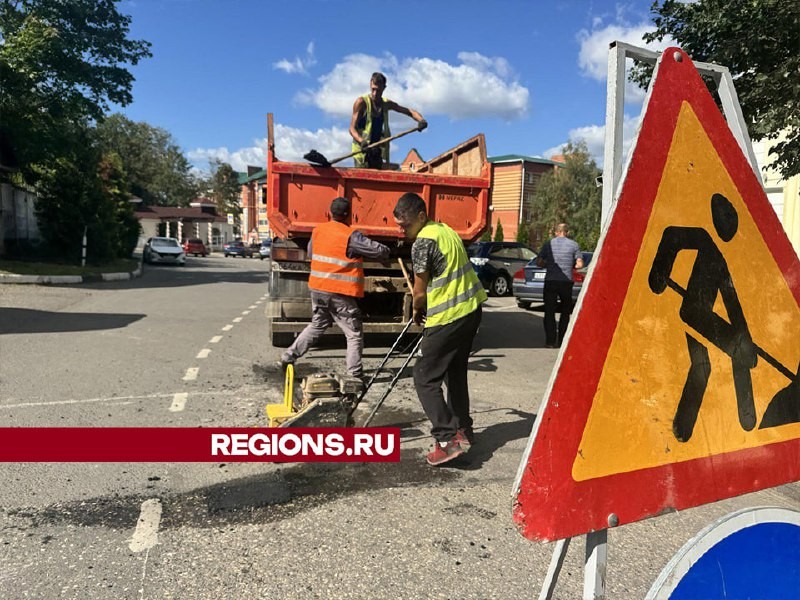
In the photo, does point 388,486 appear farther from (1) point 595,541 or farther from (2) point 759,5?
(2) point 759,5

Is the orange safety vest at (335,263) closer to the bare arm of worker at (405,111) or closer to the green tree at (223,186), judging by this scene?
the bare arm of worker at (405,111)

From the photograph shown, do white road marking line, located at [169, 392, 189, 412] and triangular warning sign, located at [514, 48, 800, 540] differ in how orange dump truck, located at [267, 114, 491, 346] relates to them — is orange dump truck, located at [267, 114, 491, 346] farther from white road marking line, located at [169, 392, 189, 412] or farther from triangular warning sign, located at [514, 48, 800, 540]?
triangular warning sign, located at [514, 48, 800, 540]

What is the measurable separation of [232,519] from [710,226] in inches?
106

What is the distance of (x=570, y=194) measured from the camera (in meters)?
37.7

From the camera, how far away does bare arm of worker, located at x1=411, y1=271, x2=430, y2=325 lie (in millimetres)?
3814

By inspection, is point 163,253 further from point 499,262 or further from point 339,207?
point 339,207

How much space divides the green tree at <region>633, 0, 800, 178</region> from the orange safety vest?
172 inches

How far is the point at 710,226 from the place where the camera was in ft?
4.81

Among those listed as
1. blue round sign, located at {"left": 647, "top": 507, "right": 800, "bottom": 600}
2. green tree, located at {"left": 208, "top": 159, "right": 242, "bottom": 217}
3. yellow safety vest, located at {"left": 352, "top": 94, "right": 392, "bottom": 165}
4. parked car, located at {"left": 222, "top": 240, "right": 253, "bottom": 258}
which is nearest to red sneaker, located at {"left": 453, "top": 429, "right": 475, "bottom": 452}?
blue round sign, located at {"left": 647, "top": 507, "right": 800, "bottom": 600}

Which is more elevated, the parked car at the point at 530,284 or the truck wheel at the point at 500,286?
the parked car at the point at 530,284

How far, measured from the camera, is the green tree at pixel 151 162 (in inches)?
2655

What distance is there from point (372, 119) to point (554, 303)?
12.0 feet

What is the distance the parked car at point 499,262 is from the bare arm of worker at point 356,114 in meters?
9.39

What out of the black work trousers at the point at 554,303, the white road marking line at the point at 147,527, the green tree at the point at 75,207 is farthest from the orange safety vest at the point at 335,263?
the green tree at the point at 75,207
